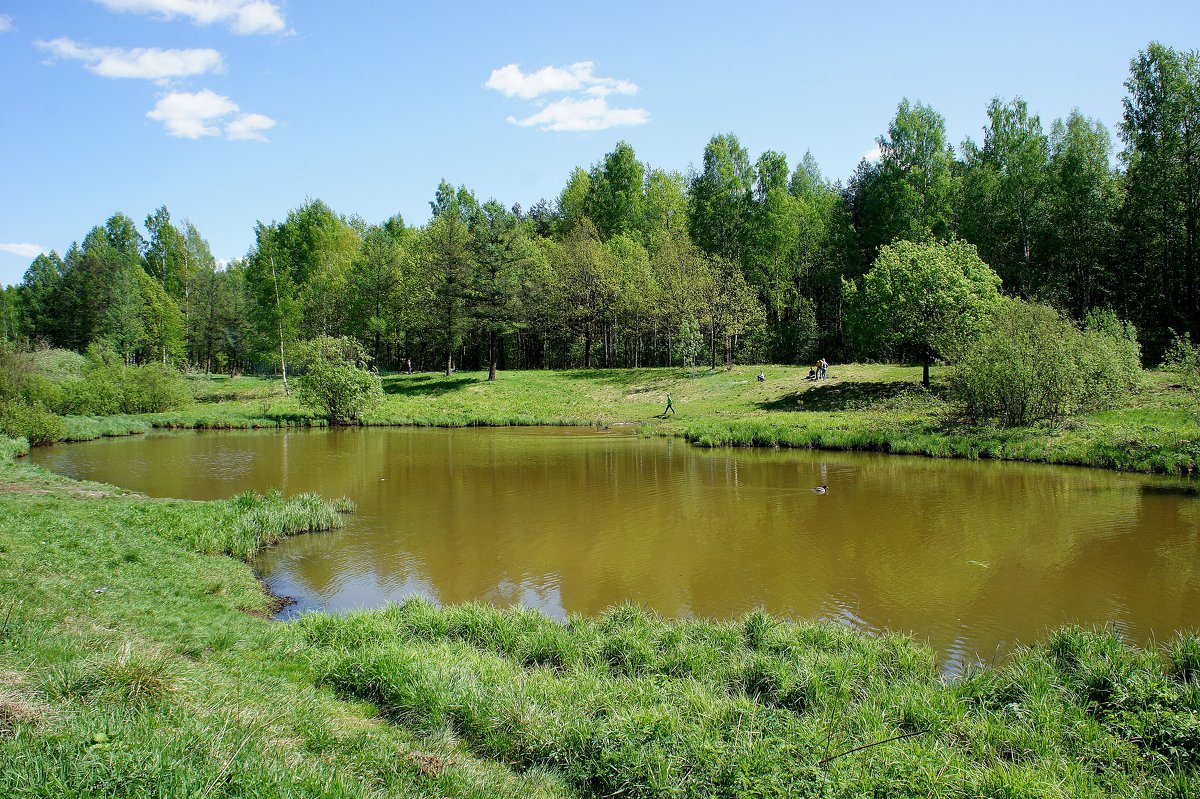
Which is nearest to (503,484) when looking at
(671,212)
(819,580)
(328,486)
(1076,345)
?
(328,486)

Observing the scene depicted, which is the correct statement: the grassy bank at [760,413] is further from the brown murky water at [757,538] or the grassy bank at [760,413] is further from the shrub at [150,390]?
the brown murky water at [757,538]

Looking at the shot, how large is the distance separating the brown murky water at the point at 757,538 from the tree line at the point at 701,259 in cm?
2077

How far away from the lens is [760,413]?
3622 cm

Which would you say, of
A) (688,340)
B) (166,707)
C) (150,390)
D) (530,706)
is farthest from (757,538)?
(150,390)

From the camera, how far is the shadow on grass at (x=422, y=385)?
50375 mm

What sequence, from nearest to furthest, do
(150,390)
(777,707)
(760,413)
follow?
1. (777,707)
2. (760,413)
3. (150,390)

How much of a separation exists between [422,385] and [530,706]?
4808 cm

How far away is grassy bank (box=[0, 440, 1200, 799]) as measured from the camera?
4.34m

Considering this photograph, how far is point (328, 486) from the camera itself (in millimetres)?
21688

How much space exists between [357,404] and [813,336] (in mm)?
39317

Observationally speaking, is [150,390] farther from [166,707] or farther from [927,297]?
[927,297]

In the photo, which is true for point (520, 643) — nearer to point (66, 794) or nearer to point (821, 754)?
point (821, 754)

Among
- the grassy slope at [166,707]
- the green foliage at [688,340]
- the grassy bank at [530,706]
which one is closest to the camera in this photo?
the grassy slope at [166,707]

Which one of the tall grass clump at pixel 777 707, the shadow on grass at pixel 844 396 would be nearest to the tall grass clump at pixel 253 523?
the tall grass clump at pixel 777 707
